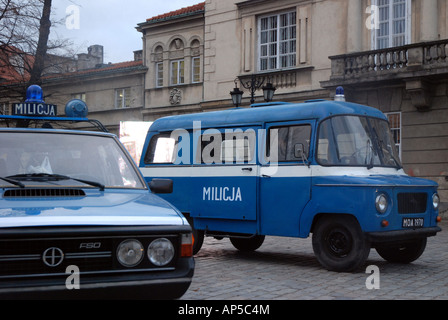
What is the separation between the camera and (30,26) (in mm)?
24391

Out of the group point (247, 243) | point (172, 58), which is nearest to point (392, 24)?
point (172, 58)

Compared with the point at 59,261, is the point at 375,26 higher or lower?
higher

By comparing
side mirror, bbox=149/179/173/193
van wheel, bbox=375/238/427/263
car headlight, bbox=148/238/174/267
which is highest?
side mirror, bbox=149/179/173/193

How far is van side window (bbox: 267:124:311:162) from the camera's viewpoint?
9548 millimetres

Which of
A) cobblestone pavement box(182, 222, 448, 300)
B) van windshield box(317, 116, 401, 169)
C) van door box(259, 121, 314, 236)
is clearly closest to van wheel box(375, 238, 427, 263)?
cobblestone pavement box(182, 222, 448, 300)

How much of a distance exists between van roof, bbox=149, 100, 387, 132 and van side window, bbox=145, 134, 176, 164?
180 millimetres

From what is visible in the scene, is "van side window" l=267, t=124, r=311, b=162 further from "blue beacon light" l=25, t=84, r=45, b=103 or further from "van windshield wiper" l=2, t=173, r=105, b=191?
"van windshield wiper" l=2, t=173, r=105, b=191

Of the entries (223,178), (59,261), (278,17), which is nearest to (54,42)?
(278,17)

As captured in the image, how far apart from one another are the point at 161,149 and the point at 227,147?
5.33 ft

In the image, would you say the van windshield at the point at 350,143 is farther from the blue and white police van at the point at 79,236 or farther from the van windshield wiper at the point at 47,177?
the van windshield wiper at the point at 47,177

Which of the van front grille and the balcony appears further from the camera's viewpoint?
the balcony

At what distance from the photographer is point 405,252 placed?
10.1 meters
